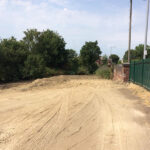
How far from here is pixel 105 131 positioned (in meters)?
3.78

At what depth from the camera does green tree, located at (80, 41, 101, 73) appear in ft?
115

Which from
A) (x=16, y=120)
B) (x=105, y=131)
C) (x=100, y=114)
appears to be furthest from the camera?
(x=100, y=114)

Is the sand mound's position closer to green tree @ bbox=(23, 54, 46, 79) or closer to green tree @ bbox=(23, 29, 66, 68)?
green tree @ bbox=(23, 54, 46, 79)

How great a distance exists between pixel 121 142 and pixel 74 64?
99.3 ft

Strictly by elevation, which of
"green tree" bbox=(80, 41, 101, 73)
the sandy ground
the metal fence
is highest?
"green tree" bbox=(80, 41, 101, 73)

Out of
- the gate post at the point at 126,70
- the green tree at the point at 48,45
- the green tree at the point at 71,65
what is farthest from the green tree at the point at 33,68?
the gate post at the point at 126,70

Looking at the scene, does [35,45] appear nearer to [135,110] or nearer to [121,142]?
[135,110]

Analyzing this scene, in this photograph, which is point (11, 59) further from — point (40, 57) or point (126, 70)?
point (126, 70)

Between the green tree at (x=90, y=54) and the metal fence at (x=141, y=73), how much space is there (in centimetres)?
2367

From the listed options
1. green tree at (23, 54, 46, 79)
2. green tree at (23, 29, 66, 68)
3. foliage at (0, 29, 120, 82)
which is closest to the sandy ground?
foliage at (0, 29, 120, 82)

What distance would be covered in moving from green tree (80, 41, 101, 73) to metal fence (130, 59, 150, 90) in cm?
2367

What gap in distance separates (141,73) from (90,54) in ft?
88.2

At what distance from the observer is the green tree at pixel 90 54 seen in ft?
115

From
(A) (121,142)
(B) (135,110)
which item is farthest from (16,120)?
(B) (135,110)
